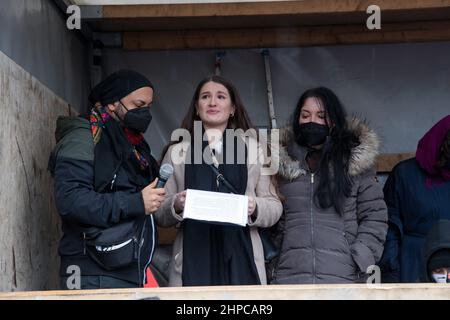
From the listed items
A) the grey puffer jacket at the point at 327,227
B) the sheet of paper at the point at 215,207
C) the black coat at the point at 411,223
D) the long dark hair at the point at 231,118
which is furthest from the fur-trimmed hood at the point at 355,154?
the sheet of paper at the point at 215,207

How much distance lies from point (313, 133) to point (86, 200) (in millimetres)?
1243

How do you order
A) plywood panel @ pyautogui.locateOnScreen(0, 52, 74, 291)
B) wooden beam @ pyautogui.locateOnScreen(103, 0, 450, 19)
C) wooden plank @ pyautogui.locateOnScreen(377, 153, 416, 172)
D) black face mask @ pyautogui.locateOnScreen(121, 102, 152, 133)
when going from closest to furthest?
plywood panel @ pyautogui.locateOnScreen(0, 52, 74, 291) < black face mask @ pyautogui.locateOnScreen(121, 102, 152, 133) < wooden beam @ pyautogui.locateOnScreen(103, 0, 450, 19) < wooden plank @ pyautogui.locateOnScreen(377, 153, 416, 172)

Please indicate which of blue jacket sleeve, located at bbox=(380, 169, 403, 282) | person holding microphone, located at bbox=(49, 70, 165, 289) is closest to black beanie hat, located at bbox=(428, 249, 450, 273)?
blue jacket sleeve, located at bbox=(380, 169, 403, 282)

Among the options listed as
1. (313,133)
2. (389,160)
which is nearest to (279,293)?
(313,133)

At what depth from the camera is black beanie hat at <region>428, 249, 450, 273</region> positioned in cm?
413

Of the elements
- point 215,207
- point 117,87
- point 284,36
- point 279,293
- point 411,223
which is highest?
point 284,36

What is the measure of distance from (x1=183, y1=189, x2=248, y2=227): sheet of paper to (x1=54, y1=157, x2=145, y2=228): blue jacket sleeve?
20 centimetres

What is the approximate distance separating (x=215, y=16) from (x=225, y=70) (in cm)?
59

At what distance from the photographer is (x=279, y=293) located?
3102 mm

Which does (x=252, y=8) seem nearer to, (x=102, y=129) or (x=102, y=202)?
(x=102, y=129)

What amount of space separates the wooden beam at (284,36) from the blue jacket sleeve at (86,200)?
2.06m

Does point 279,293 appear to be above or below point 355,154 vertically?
below

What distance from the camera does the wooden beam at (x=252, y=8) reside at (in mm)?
5047

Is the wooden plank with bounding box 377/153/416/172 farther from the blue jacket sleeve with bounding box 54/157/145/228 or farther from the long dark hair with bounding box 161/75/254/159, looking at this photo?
the blue jacket sleeve with bounding box 54/157/145/228
